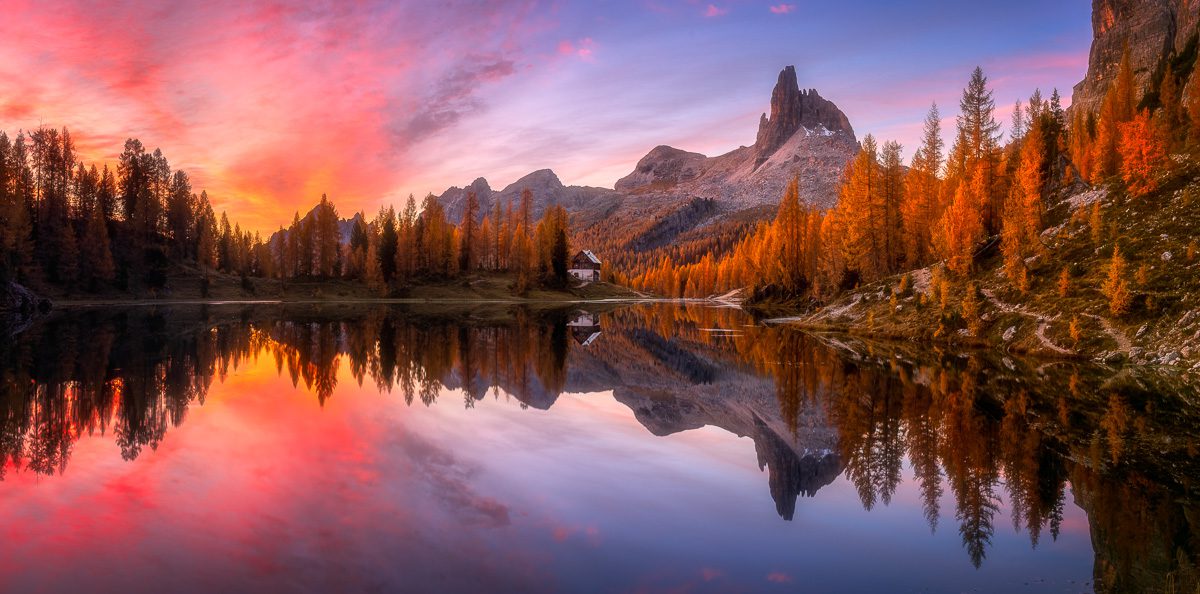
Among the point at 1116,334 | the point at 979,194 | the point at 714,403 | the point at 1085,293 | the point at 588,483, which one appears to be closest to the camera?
the point at 588,483

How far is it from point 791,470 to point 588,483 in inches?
174

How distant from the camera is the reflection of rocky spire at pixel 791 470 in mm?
11961

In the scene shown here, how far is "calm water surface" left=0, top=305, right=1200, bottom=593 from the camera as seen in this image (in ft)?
27.9

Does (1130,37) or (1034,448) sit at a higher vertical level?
(1130,37)

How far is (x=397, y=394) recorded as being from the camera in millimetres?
21797

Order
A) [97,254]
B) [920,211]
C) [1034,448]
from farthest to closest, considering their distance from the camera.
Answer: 1. [97,254]
2. [920,211]
3. [1034,448]

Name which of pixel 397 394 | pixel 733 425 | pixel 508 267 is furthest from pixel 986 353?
pixel 508 267

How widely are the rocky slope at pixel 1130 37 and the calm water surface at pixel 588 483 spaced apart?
12029cm

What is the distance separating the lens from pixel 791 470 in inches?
526

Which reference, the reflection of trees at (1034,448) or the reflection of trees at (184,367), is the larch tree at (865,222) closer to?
the reflection of trees at (184,367)

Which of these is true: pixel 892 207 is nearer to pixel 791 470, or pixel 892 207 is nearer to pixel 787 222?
pixel 787 222

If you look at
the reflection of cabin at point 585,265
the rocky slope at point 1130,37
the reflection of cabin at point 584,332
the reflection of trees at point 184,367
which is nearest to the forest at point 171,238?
the reflection of cabin at point 585,265

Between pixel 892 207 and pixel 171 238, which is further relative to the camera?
pixel 171 238

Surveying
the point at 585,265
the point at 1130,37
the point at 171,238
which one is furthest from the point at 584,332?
the point at 1130,37
